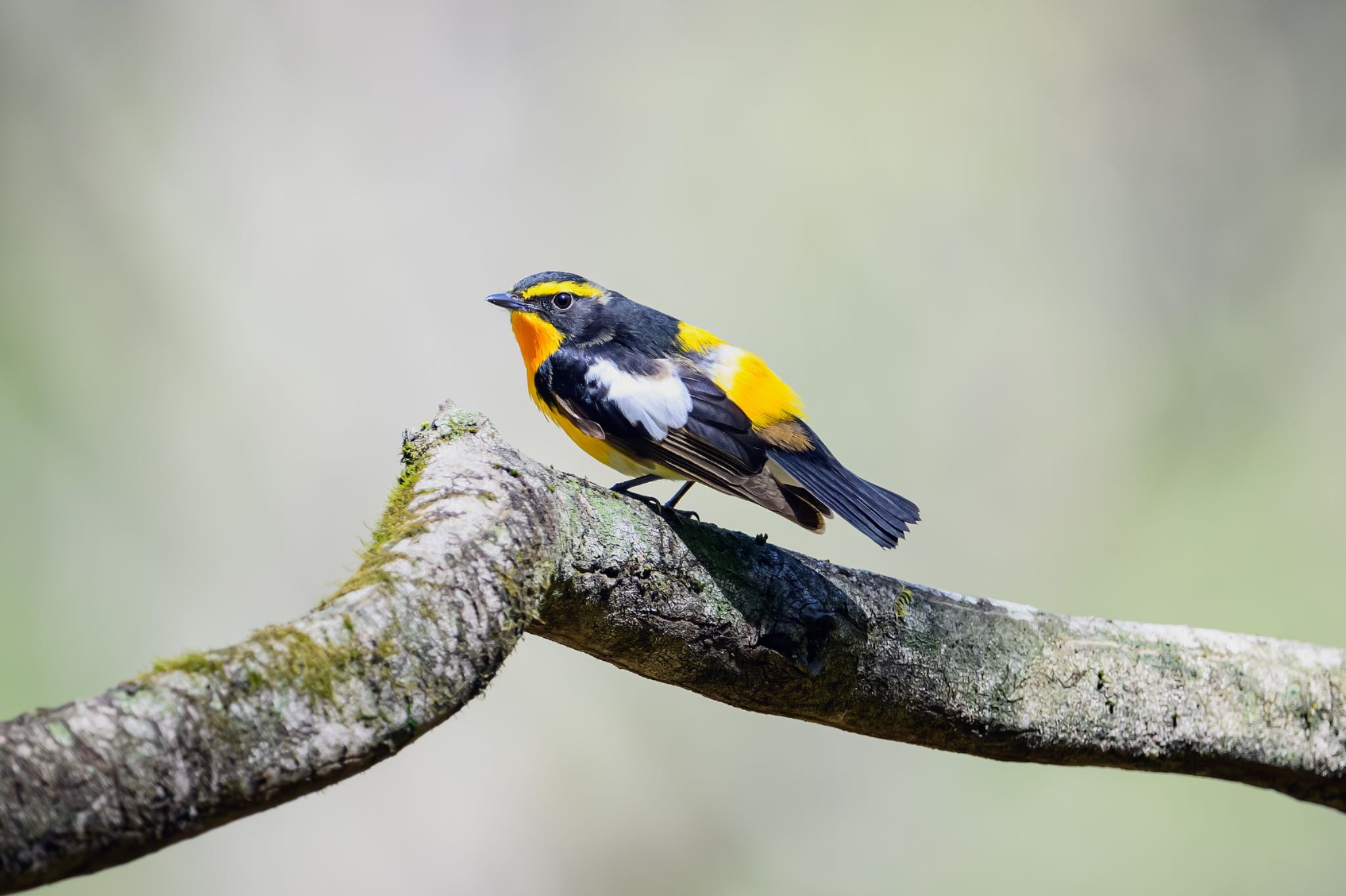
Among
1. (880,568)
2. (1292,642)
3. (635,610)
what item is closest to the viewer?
(635,610)

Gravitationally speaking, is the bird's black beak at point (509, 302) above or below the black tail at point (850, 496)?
above

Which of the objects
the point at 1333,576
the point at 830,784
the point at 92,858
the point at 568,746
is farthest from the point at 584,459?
the point at 1333,576

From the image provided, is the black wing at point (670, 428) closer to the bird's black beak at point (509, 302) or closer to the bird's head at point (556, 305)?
the bird's head at point (556, 305)

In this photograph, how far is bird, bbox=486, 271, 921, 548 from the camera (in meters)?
2.95

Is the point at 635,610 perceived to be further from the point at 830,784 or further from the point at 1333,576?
the point at 1333,576

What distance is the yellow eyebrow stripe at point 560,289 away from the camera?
12.0 feet

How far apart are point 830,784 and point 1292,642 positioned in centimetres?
424

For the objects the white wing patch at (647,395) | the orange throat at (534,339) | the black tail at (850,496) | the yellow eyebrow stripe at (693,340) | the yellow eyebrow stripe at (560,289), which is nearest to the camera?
the black tail at (850,496)

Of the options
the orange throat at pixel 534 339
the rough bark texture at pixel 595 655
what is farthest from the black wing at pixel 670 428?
the rough bark texture at pixel 595 655

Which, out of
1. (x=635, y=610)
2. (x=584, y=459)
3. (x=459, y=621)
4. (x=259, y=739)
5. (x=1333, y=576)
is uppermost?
(x=1333, y=576)

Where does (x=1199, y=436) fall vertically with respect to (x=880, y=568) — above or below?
above

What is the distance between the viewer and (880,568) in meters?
6.59

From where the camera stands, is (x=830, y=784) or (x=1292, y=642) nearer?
(x=1292, y=642)

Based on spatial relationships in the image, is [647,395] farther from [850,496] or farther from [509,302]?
[509,302]
